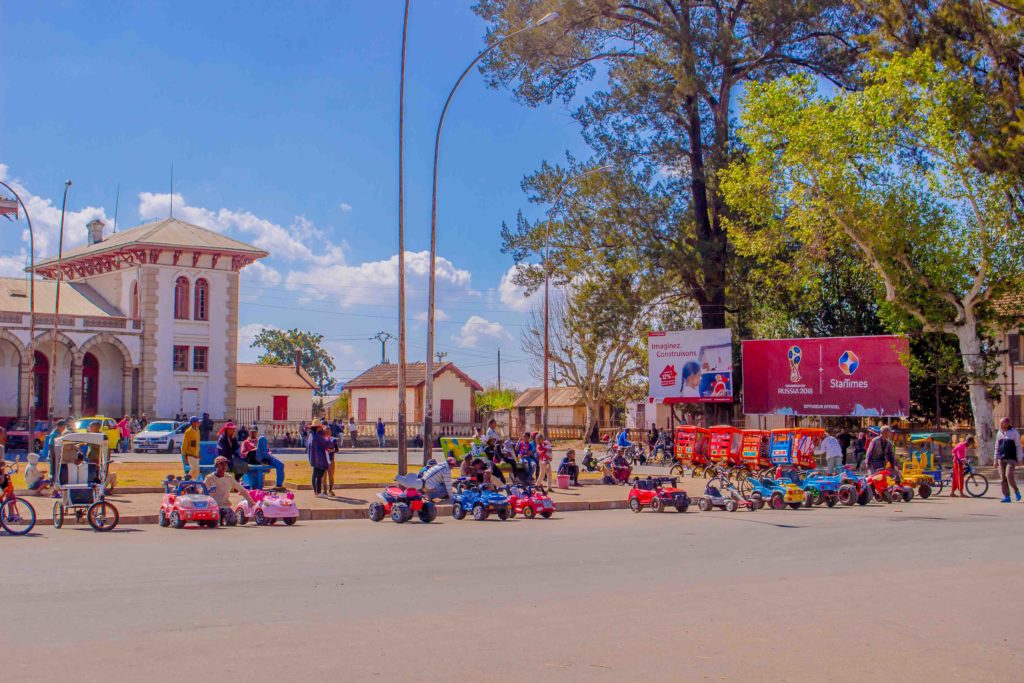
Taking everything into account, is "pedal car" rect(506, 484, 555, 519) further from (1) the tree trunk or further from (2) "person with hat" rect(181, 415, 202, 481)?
(1) the tree trunk

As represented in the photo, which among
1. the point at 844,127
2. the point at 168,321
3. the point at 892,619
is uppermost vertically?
the point at 844,127

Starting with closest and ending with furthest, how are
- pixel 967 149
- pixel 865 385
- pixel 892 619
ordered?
pixel 892 619 < pixel 967 149 < pixel 865 385

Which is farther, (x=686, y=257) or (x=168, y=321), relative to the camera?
(x=168, y=321)

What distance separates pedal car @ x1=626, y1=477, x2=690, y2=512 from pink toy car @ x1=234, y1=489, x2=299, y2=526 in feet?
22.1

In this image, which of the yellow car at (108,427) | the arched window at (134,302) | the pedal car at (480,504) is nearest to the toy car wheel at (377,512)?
the pedal car at (480,504)

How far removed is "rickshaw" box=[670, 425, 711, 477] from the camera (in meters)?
35.5

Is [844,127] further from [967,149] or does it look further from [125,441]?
[125,441]

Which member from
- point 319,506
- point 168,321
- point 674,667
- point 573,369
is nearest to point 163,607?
point 674,667

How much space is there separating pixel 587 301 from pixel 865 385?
14517 mm

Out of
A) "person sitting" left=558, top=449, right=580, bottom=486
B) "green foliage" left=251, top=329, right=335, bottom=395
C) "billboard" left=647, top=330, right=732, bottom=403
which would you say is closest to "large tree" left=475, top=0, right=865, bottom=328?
"billboard" left=647, top=330, right=732, bottom=403

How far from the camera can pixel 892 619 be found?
9.27 meters

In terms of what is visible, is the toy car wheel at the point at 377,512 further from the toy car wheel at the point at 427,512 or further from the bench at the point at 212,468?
the bench at the point at 212,468

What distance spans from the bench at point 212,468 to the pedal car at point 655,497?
276 inches

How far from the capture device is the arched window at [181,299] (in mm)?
60219
